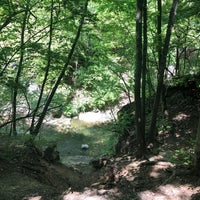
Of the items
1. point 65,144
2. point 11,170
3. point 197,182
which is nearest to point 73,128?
point 65,144

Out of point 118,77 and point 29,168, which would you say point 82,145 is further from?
point 29,168

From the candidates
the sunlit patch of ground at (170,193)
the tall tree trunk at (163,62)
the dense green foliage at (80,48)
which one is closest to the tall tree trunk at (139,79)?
the tall tree trunk at (163,62)

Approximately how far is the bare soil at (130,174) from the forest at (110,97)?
0.08 feet

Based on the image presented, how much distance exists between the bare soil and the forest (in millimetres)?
24

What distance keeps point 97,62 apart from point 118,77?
1623mm

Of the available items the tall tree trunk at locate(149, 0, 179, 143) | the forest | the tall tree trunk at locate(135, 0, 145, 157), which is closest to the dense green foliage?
the forest

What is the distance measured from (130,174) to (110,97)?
7127 millimetres

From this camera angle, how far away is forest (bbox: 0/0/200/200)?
6684mm

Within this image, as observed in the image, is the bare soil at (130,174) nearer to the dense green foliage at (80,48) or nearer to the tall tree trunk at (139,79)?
the tall tree trunk at (139,79)

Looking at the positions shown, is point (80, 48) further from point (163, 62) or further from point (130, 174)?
point (130, 174)

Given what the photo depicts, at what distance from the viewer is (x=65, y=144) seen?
18.2 m

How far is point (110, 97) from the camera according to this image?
14344 millimetres

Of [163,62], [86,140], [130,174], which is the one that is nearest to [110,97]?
[86,140]

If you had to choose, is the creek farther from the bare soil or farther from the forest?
the bare soil
